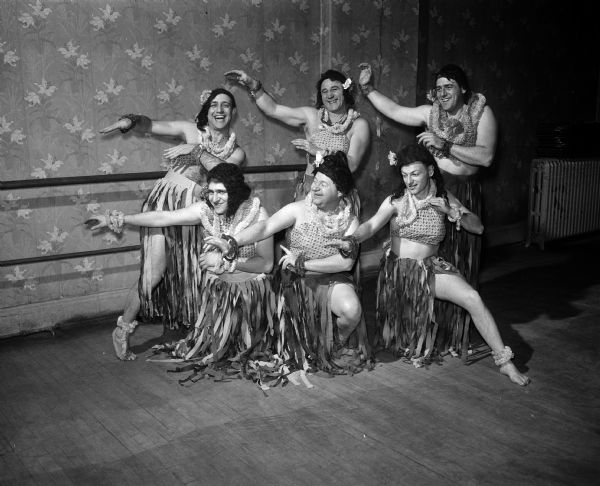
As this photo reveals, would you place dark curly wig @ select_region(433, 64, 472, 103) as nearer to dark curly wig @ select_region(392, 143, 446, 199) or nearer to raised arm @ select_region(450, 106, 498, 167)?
raised arm @ select_region(450, 106, 498, 167)

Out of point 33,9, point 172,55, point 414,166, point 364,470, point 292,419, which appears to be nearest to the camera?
point 364,470

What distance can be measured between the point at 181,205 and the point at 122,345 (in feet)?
2.44

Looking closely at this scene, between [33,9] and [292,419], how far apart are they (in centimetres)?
239

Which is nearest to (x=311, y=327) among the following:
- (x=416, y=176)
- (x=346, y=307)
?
(x=346, y=307)

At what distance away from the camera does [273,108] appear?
4.13 metres

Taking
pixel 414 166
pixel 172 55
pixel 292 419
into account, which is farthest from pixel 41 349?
pixel 414 166

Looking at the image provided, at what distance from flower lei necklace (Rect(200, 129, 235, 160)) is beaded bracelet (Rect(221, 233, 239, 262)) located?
621 millimetres

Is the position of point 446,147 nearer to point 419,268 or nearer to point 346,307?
point 419,268

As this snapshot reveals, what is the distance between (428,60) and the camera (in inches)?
206

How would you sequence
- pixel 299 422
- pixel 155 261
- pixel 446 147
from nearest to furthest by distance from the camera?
pixel 299 422 → pixel 155 261 → pixel 446 147

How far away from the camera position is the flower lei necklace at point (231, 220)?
3199 mm

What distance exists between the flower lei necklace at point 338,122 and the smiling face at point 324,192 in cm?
77

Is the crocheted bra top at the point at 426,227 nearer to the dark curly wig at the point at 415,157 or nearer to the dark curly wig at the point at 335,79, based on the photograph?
the dark curly wig at the point at 415,157

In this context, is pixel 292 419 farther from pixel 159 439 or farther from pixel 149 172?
pixel 149 172
